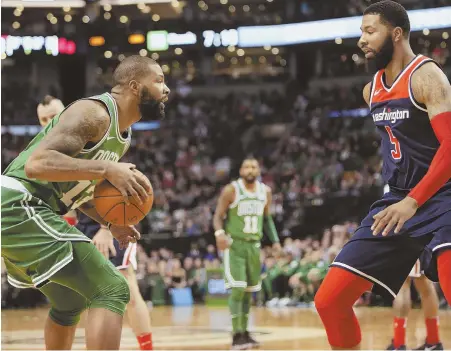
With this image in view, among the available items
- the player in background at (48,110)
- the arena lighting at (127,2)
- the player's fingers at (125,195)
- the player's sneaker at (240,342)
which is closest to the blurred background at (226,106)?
the arena lighting at (127,2)

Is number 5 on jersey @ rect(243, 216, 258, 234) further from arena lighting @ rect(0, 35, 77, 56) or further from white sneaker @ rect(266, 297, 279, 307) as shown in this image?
arena lighting @ rect(0, 35, 77, 56)

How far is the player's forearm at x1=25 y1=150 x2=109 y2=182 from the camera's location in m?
4.08

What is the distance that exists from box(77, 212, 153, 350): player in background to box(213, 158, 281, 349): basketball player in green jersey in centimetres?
193

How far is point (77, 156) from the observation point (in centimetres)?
433

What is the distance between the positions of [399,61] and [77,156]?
1.92 meters

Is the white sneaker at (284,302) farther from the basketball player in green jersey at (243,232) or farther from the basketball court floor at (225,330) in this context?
the basketball player in green jersey at (243,232)

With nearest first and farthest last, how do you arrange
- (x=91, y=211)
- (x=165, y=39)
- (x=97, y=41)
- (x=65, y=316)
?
(x=65, y=316) → (x=91, y=211) → (x=165, y=39) → (x=97, y=41)

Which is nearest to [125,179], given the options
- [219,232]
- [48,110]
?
[48,110]

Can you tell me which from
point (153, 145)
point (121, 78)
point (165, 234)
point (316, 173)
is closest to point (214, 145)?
point (153, 145)

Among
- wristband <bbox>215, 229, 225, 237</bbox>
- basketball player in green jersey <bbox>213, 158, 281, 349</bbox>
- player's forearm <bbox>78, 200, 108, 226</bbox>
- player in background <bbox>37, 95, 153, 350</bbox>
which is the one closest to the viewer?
player's forearm <bbox>78, 200, 108, 226</bbox>

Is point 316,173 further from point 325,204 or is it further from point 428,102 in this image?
point 428,102

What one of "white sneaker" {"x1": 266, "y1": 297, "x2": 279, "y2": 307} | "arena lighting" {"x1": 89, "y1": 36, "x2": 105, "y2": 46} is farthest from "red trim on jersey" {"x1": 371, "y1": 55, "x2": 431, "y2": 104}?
"arena lighting" {"x1": 89, "y1": 36, "x2": 105, "y2": 46}

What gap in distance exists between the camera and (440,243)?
4.28 metres

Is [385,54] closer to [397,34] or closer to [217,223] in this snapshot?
[397,34]
